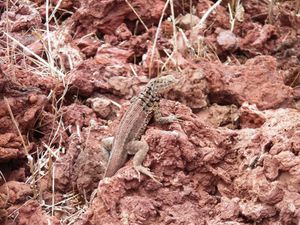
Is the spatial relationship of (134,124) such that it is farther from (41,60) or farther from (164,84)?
(41,60)

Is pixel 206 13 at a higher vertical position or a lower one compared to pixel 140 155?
lower

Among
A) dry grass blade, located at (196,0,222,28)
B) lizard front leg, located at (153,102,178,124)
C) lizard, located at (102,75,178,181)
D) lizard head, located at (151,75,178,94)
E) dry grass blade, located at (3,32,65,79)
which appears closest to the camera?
lizard front leg, located at (153,102,178,124)

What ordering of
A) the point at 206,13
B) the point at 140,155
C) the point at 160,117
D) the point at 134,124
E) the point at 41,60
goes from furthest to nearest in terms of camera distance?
the point at 206,13, the point at 41,60, the point at 134,124, the point at 160,117, the point at 140,155

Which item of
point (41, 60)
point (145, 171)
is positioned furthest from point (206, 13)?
point (145, 171)

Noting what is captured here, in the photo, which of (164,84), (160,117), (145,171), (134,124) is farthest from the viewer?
(164,84)

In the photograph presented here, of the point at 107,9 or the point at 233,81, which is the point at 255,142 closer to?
the point at 233,81

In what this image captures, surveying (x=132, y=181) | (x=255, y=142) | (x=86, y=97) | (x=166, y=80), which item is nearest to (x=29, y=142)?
(x=86, y=97)

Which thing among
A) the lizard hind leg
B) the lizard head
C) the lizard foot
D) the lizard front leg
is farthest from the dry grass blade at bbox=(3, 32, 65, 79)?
the lizard foot

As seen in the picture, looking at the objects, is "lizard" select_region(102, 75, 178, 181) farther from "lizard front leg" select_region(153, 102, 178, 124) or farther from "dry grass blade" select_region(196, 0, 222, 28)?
"dry grass blade" select_region(196, 0, 222, 28)
